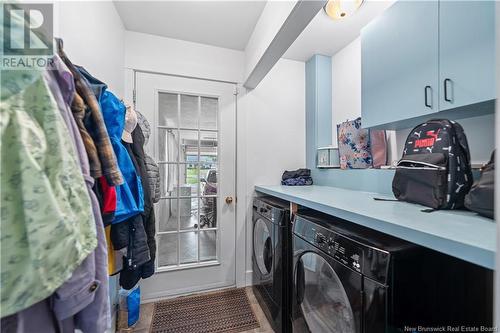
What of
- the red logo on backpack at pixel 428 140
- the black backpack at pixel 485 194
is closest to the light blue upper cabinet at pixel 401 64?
the red logo on backpack at pixel 428 140

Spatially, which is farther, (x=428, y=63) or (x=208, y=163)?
(x=208, y=163)

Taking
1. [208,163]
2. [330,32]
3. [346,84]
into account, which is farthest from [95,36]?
[346,84]

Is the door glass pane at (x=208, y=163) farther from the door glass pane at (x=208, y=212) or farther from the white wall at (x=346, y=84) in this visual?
the white wall at (x=346, y=84)

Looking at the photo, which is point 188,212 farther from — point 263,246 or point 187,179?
point 263,246

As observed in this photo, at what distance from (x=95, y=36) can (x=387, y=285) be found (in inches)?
78.1

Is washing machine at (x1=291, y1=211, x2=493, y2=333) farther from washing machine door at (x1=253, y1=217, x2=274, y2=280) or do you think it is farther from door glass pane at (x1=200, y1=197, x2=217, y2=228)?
door glass pane at (x1=200, y1=197, x2=217, y2=228)

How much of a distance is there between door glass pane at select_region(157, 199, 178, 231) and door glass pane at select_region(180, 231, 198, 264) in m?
0.15

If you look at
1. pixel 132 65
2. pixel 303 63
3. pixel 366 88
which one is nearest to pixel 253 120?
pixel 303 63

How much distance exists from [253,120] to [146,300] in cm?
204

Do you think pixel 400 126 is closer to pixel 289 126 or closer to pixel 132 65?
pixel 289 126

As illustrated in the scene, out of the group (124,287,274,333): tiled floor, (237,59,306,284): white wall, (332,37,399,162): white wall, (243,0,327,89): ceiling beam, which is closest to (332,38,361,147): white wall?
(332,37,399,162): white wall

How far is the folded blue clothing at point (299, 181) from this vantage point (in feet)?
6.99

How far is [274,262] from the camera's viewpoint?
4.96ft

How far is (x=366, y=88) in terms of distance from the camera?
142 centimetres
